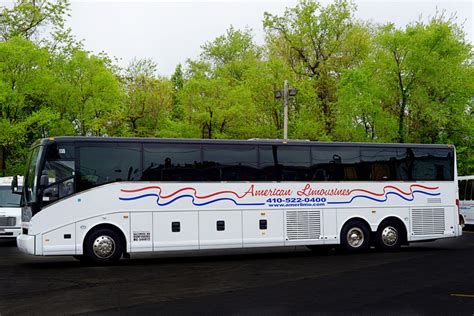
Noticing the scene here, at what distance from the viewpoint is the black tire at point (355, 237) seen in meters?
21.3

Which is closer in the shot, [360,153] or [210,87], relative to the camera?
[360,153]

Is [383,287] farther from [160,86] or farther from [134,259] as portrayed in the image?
[160,86]

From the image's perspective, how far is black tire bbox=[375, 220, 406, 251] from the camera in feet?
71.3

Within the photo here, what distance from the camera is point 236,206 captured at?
1988 cm

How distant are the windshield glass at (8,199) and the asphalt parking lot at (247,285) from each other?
21.9ft

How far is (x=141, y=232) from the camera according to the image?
61.2ft

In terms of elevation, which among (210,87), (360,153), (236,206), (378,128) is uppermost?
(210,87)

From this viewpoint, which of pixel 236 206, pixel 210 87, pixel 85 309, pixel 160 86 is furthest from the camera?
pixel 160 86

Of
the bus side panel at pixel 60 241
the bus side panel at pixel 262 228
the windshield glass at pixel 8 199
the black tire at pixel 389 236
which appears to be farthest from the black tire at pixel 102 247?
the windshield glass at pixel 8 199

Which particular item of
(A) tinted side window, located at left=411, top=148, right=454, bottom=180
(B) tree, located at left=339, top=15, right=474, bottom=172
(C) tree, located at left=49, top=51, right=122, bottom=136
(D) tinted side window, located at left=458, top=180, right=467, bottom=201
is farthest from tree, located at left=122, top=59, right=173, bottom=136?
(A) tinted side window, located at left=411, top=148, right=454, bottom=180

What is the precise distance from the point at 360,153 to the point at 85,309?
41.7 feet

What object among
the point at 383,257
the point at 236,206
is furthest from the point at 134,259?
the point at 383,257

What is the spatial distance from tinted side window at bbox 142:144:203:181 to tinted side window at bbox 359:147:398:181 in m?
5.38

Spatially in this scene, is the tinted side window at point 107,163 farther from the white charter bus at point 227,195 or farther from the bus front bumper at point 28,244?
the bus front bumper at point 28,244
